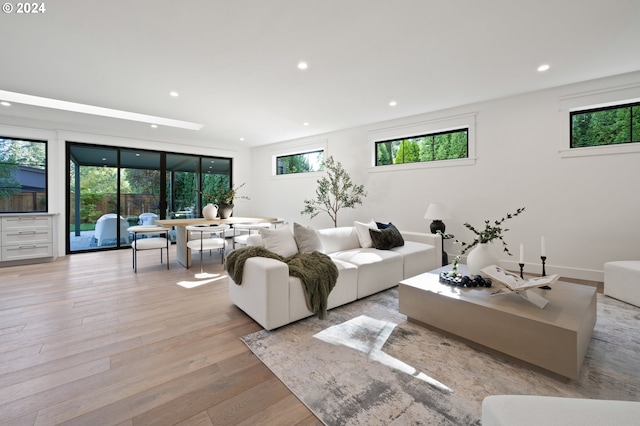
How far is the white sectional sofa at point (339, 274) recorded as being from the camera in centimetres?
236

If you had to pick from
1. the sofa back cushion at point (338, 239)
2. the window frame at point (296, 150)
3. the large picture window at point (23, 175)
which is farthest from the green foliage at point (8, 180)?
the sofa back cushion at point (338, 239)

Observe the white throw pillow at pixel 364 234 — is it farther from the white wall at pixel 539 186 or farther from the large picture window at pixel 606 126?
the large picture window at pixel 606 126

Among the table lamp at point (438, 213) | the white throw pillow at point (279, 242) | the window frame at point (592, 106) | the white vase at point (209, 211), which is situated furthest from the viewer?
the white vase at point (209, 211)

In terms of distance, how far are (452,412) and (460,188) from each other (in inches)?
151

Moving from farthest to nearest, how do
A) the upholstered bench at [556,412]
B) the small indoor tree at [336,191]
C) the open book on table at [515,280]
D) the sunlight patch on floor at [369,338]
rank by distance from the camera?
the small indoor tree at [336,191]
the open book on table at [515,280]
the sunlight patch on floor at [369,338]
the upholstered bench at [556,412]

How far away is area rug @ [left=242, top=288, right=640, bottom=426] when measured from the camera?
1.50 metres

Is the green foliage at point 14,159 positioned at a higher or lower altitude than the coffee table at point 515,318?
higher

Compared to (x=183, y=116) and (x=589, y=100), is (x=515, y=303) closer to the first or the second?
(x=589, y=100)

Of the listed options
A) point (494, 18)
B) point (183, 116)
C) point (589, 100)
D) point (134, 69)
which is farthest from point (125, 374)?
point (589, 100)

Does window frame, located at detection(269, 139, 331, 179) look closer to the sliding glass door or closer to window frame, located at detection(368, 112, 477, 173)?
window frame, located at detection(368, 112, 477, 173)

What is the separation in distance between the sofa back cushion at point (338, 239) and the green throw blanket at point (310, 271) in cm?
76

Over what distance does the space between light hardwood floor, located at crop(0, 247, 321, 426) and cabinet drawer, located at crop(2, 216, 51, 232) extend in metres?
1.54

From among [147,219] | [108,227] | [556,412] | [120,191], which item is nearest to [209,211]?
[147,219]

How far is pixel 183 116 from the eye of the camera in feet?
16.9
